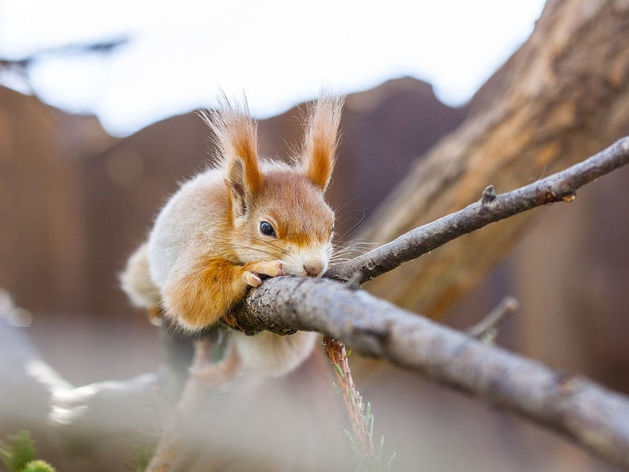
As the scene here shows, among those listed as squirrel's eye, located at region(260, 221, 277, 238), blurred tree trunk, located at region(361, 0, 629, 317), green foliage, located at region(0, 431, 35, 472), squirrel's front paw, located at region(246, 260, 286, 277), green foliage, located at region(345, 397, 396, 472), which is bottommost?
green foliage, located at region(0, 431, 35, 472)

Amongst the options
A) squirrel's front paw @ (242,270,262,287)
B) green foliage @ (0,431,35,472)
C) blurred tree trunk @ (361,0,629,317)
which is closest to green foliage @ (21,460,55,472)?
green foliage @ (0,431,35,472)

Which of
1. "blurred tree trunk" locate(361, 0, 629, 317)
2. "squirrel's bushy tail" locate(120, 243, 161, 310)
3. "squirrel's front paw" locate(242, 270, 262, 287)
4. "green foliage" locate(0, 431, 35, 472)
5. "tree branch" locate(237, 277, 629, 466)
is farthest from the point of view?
"blurred tree trunk" locate(361, 0, 629, 317)

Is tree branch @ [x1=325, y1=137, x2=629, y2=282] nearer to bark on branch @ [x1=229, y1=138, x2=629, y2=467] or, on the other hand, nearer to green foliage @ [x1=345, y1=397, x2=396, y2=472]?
bark on branch @ [x1=229, y1=138, x2=629, y2=467]

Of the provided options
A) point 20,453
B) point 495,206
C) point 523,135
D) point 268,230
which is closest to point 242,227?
point 268,230

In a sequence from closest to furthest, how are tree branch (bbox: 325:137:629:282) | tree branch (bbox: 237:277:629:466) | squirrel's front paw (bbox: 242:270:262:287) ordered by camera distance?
tree branch (bbox: 237:277:629:466) → tree branch (bbox: 325:137:629:282) → squirrel's front paw (bbox: 242:270:262:287)

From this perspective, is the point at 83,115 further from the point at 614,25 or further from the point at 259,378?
the point at 614,25

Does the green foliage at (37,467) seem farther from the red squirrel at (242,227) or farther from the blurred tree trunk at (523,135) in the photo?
the blurred tree trunk at (523,135)

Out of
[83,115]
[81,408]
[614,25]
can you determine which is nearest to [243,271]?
[81,408]

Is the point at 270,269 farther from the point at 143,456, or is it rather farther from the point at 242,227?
the point at 143,456
